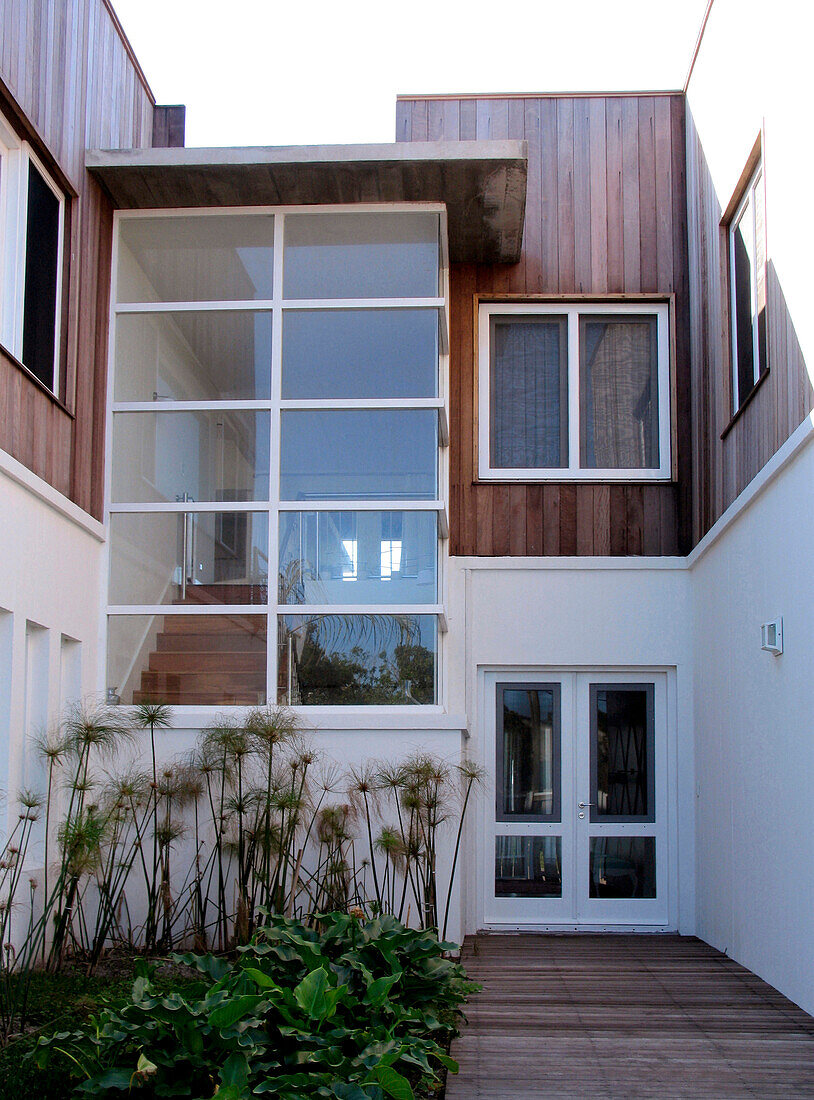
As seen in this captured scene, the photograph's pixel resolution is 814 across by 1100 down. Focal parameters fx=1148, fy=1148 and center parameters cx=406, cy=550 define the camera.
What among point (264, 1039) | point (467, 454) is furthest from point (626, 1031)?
point (467, 454)

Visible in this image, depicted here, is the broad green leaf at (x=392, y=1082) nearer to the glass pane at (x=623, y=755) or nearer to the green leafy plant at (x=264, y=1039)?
the green leafy plant at (x=264, y=1039)

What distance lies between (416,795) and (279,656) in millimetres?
1184

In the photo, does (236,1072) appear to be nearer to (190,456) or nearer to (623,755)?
(190,456)

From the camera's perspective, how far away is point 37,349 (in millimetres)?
6188

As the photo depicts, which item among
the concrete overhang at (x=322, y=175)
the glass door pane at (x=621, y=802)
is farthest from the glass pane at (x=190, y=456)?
the glass door pane at (x=621, y=802)

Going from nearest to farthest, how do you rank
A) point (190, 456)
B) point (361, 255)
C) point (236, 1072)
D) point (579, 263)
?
point (236, 1072), point (190, 456), point (361, 255), point (579, 263)

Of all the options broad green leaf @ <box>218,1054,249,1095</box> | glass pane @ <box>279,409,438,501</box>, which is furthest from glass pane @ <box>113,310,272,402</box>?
broad green leaf @ <box>218,1054,249,1095</box>

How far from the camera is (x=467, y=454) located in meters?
8.23

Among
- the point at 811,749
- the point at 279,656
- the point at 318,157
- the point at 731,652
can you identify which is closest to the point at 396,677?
the point at 279,656

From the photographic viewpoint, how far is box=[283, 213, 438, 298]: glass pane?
7270 millimetres

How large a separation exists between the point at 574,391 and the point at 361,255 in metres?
1.97

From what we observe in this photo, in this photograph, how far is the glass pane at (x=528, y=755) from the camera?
314 inches

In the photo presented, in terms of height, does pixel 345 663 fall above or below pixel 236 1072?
above

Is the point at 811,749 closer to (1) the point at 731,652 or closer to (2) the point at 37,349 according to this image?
(1) the point at 731,652
